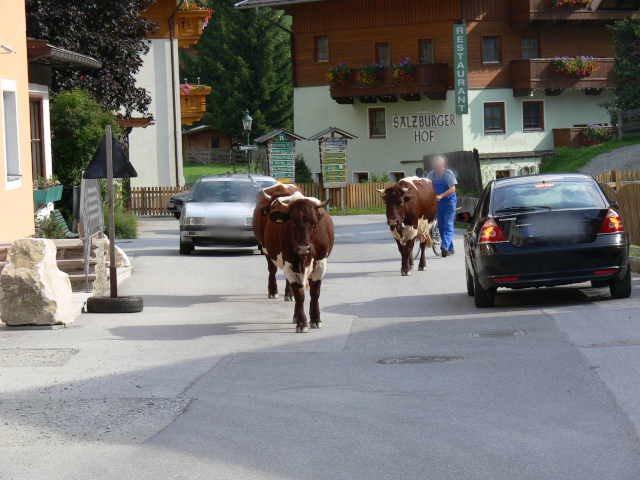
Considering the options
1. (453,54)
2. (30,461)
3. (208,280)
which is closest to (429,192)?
(208,280)

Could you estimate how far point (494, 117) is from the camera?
46406 millimetres

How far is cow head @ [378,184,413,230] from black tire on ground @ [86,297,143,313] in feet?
16.9

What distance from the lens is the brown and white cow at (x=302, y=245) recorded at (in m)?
11.2

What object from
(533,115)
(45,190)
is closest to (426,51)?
(533,115)

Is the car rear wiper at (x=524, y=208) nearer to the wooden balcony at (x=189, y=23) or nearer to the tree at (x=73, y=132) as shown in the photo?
the tree at (x=73, y=132)

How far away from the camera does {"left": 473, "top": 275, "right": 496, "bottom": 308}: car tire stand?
485 inches

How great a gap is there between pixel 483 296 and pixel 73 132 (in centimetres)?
1495

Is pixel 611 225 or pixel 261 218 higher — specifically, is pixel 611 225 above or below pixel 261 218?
below

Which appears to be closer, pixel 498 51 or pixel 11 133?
pixel 11 133

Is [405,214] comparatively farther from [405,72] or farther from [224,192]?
[405,72]

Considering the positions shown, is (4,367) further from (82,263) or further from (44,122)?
(44,122)

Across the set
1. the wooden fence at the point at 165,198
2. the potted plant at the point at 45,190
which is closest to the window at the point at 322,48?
the wooden fence at the point at 165,198

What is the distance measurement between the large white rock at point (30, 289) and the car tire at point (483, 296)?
4.86m

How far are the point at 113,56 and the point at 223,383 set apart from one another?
23.6 metres
